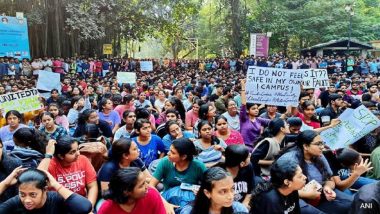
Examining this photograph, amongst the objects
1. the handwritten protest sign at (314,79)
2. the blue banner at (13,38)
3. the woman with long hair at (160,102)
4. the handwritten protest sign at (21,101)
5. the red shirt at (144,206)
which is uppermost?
the blue banner at (13,38)

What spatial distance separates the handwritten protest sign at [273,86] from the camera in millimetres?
7954

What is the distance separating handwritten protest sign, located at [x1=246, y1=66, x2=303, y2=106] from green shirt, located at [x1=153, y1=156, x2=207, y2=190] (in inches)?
151

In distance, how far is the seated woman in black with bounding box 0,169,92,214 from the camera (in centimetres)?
306

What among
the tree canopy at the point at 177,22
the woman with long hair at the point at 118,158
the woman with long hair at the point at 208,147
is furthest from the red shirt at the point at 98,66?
the woman with long hair at the point at 118,158

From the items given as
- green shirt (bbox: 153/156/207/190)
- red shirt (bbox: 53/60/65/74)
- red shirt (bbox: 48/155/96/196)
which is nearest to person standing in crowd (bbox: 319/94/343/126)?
green shirt (bbox: 153/156/207/190)

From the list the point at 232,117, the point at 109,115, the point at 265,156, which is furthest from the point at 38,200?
the point at 109,115

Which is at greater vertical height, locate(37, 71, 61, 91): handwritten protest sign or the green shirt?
locate(37, 71, 61, 91): handwritten protest sign

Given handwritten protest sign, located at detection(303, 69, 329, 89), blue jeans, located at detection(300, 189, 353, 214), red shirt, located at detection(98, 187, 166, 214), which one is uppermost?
handwritten protest sign, located at detection(303, 69, 329, 89)

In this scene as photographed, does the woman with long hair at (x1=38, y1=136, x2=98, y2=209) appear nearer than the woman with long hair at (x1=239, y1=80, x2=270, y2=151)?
Yes

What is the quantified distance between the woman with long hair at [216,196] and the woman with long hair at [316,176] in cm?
104

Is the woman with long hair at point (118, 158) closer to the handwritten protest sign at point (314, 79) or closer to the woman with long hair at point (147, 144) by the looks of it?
the woman with long hair at point (147, 144)

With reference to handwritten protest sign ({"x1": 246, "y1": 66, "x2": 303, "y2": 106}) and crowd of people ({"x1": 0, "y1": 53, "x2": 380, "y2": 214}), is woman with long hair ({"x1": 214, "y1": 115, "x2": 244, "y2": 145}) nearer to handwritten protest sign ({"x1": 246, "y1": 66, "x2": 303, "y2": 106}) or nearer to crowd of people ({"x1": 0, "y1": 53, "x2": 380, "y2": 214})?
crowd of people ({"x1": 0, "y1": 53, "x2": 380, "y2": 214})

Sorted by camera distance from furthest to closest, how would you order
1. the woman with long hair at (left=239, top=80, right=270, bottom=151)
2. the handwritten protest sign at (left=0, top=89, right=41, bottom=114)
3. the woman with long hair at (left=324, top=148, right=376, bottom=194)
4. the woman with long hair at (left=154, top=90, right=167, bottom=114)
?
the woman with long hair at (left=154, top=90, right=167, bottom=114), the handwritten protest sign at (left=0, top=89, right=41, bottom=114), the woman with long hair at (left=239, top=80, right=270, bottom=151), the woman with long hair at (left=324, top=148, right=376, bottom=194)

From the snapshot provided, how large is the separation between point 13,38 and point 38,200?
18084 mm
